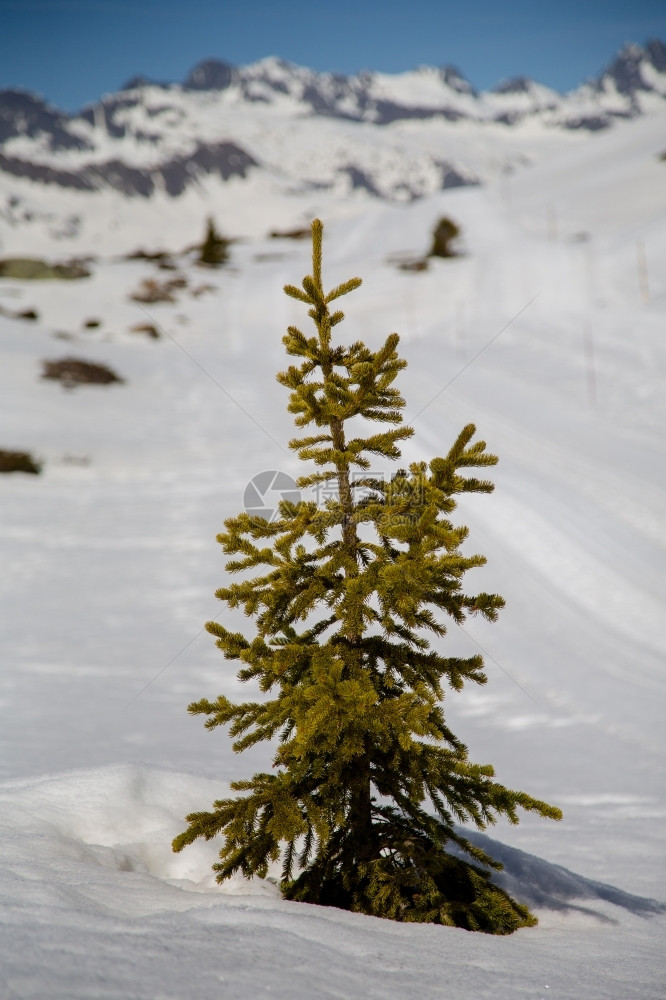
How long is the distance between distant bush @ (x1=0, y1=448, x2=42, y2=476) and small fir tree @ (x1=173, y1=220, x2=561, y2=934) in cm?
1412

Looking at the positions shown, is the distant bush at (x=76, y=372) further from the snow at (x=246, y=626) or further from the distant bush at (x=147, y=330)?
the distant bush at (x=147, y=330)

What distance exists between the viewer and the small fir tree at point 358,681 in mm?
3613

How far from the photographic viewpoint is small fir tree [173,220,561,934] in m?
3.61

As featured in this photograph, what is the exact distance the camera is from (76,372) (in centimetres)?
2286

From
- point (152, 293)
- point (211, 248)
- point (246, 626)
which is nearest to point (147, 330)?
point (152, 293)

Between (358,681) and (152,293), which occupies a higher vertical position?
(152,293)

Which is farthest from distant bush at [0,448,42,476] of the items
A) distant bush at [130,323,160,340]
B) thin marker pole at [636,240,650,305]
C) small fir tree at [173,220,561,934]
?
thin marker pole at [636,240,650,305]

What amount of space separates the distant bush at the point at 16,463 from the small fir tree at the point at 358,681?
46.3 feet

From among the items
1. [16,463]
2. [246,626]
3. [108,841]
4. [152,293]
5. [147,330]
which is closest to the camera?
[108,841]

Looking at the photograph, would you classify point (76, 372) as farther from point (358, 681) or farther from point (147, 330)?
point (358, 681)

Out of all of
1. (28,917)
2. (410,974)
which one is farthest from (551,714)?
(28,917)

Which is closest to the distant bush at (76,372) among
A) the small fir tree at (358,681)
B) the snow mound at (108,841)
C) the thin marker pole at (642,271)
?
the snow mound at (108,841)

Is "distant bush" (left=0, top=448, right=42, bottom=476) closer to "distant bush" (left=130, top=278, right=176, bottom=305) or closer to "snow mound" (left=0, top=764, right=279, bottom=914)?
"snow mound" (left=0, top=764, right=279, bottom=914)

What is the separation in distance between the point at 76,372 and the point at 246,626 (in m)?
15.8
